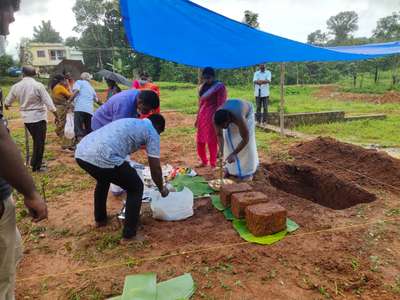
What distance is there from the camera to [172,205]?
3641 mm

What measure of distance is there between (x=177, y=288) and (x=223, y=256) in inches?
22.3

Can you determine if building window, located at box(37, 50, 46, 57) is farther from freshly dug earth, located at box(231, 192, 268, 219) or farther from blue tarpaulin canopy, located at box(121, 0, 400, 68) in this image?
freshly dug earth, located at box(231, 192, 268, 219)

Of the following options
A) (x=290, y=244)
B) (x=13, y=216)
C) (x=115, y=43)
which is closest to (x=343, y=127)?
(x=290, y=244)

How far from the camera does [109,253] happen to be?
311 centimetres

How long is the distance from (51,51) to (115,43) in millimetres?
18297

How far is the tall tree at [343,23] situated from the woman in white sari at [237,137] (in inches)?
2620

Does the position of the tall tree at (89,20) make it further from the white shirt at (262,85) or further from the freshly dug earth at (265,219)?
the freshly dug earth at (265,219)

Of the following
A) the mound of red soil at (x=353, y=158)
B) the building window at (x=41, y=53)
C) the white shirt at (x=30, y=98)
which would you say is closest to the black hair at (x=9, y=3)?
the white shirt at (x=30, y=98)

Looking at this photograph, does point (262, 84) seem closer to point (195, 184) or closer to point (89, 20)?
point (195, 184)

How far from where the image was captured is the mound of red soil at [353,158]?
5.12m

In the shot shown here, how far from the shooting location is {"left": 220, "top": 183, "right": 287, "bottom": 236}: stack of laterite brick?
3238 mm

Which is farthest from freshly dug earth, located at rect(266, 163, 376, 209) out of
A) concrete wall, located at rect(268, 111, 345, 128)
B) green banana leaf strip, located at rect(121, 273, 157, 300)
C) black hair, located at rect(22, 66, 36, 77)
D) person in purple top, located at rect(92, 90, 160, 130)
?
concrete wall, located at rect(268, 111, 345, 128)

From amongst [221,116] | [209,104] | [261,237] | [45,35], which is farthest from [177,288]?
[45,35]

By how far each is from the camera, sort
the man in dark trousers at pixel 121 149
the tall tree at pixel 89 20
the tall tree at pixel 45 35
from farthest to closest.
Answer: the tall tree at pixel 45 35 < the tall tree at pixel 89 20 < the man in dark trousers at pixel 121 149
